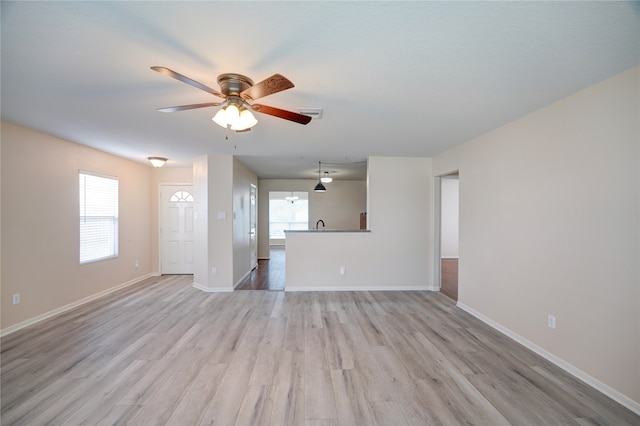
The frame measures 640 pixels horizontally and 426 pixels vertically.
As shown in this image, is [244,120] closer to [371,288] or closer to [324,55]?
[324,55]

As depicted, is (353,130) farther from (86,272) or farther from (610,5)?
(86,272)

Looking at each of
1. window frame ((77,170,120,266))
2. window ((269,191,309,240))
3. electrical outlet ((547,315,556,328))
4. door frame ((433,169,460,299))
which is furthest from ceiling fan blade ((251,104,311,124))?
window ((269,191,309,240))

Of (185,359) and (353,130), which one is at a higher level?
(353,130)

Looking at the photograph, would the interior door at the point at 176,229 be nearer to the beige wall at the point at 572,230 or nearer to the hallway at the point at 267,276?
the hallway at the point at 267,276

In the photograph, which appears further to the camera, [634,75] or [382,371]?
[382,371]

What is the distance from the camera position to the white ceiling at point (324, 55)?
4.51 feet

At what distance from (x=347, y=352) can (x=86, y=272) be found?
14.2 ft

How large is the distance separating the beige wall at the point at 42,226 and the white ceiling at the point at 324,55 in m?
0.58

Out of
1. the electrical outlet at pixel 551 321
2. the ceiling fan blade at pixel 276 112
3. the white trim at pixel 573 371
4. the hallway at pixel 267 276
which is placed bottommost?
the hallway at pixel 267 276

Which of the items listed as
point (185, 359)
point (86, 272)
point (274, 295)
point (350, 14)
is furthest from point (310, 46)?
point (86, 272)

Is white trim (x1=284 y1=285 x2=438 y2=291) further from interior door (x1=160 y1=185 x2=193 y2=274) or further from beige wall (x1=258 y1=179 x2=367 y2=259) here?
beige wall (x1=258 y1=179 x2=367 y2=259)

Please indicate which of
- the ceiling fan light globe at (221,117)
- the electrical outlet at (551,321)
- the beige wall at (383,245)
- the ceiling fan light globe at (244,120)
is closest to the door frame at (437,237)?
the beige wall at (383,245)

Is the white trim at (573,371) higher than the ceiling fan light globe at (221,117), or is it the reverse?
the ceiling fan light globe at (221,117)

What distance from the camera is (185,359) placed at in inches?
98.1
